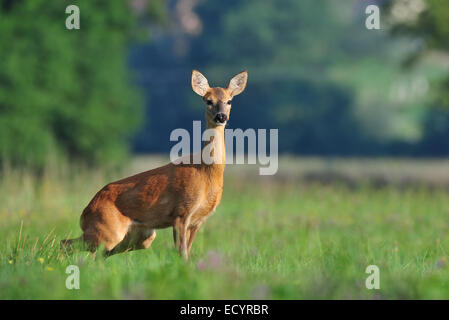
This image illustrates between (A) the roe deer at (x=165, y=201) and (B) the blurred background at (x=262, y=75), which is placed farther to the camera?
(B) the blurred background at (x=262, y=75)

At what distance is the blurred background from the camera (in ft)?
76.9

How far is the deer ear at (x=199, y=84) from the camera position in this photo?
7.73m

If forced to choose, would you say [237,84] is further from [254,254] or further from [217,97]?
[254,254]

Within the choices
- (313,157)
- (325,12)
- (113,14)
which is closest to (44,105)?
(113,14)

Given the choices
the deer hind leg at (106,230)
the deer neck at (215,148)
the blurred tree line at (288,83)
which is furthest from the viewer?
the blurred tree line at (288,83)

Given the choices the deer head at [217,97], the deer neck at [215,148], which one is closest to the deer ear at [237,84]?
the deer head at [217,97]

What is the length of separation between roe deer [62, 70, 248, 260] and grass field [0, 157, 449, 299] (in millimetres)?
227

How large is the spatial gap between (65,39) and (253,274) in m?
15.7

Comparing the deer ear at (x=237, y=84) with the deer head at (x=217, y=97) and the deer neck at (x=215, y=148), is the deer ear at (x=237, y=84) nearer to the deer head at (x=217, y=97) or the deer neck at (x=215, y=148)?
the deer head at (x=217, y=97)

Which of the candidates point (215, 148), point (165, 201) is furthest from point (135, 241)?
point (215, 148)

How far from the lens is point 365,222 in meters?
12.6

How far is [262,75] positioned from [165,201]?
3882 cm

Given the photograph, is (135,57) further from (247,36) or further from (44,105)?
(44,105)

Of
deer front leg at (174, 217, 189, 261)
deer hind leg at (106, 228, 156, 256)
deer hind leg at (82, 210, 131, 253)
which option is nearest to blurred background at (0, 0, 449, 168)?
deer hind leg at (106, 228, 156, 256)
